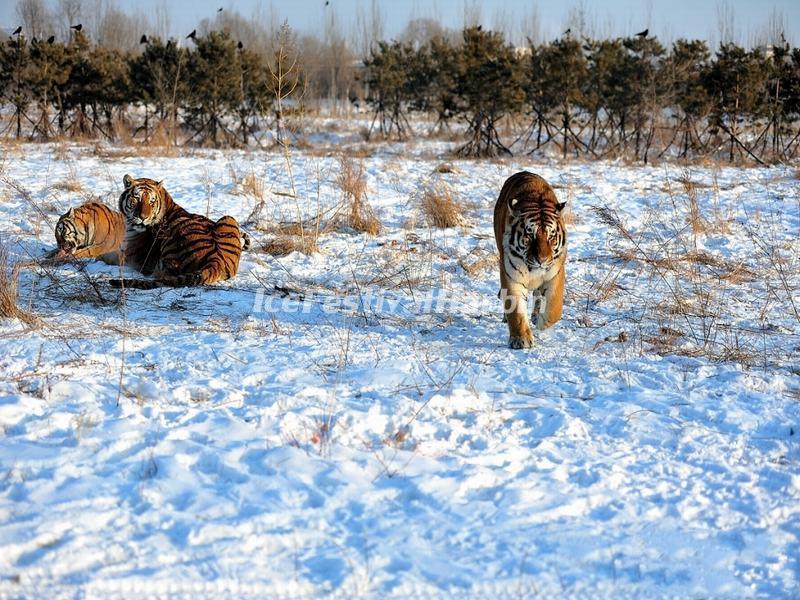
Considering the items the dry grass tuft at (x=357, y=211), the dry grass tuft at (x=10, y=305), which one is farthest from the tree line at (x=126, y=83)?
the dry grass tuft at (x=10, y=305)

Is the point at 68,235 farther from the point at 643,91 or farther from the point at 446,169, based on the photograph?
the point at 643,91

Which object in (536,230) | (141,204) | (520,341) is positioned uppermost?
(141,204)

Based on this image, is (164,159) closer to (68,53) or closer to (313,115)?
(68,53)

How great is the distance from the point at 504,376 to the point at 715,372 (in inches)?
50.7

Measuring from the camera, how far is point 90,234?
686 cm

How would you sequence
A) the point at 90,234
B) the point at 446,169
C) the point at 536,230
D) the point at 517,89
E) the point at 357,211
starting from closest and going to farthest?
1. the point at 536,230
2. the point at 90,234
3. the point at 357,211
4. the point at 446,169
5. the point at 517,89

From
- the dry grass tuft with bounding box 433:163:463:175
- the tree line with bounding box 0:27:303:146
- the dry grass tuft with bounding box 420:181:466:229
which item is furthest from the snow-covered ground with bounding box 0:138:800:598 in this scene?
the tree line with bounding box 0:27:303:146

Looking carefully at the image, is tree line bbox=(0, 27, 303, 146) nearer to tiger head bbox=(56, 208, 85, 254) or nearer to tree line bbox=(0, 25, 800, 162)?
tree line bbox=(0, 25, 800, 162)

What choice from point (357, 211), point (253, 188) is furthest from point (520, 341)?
point (253, 188)

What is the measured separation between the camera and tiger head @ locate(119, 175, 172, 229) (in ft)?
21.5

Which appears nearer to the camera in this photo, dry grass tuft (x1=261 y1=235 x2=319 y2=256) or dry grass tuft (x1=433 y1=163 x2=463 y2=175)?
dry grass tuft (x1=261 y1=235 x2=319 y2=256)

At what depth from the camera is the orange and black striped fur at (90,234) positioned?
6668 mm

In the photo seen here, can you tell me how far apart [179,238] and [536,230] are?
3.35 metres

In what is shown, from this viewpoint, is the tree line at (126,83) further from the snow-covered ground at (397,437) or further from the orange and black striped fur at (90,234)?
the snow-covered ground at (397,437)
